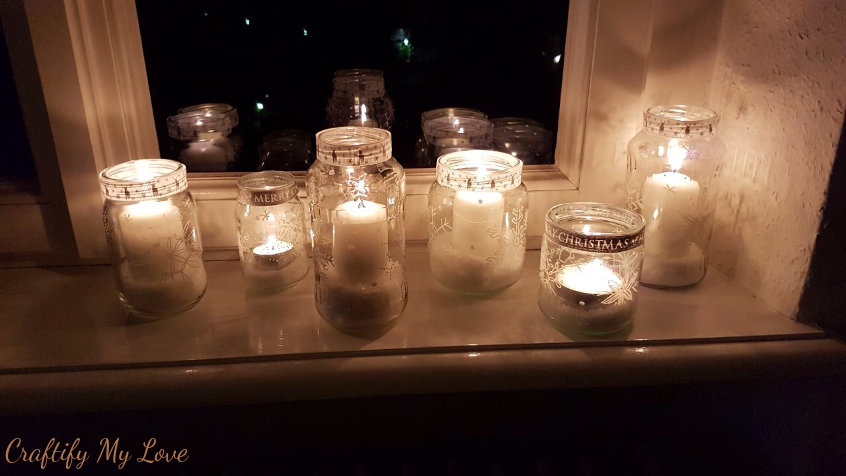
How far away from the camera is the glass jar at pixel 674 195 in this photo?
0.75m

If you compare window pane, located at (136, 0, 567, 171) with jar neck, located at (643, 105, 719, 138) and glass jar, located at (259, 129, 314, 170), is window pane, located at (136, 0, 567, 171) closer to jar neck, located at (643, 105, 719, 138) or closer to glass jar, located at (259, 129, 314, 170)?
glass jar, located at (259, 129, 314, 170)

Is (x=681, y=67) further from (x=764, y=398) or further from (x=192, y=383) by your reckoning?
(x=192, y=383)

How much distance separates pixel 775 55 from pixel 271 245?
64cm

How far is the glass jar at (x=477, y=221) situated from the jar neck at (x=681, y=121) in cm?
17

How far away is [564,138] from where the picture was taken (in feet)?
2.77

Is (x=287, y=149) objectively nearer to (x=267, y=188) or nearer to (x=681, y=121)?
(x=267, y=188)

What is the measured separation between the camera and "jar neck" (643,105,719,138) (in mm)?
708

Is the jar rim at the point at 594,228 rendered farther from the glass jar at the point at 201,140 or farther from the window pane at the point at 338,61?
the glass jar at the point at 201,140

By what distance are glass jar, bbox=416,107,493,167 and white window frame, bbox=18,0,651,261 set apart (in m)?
0.04

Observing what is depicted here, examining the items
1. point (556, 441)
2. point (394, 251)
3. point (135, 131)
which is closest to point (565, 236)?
point (394, 251)

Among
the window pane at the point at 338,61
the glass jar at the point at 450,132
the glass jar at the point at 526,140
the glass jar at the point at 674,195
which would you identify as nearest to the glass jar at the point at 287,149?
the window pane at the point at 338,61

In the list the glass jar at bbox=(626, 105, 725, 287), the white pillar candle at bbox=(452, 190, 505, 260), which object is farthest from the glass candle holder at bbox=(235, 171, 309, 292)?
the glass jar at bbox=(626, 105, 725, 287)

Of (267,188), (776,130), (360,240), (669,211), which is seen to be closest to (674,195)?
(669,211)

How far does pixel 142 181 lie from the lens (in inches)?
25.2
